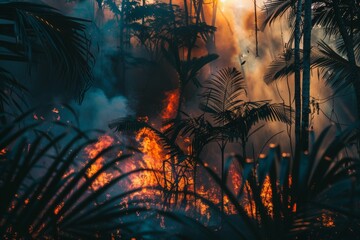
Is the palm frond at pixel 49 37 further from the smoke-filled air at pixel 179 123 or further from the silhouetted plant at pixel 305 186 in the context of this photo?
the silhouetted plant at pixel 305 186

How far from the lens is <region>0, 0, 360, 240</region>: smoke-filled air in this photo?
6.18 ft

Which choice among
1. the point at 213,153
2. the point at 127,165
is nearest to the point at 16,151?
the point at 127,165

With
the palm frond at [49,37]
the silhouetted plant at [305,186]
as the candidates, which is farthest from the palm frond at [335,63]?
the silhouetted plant at [305,186]

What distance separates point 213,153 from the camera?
17.8 meters

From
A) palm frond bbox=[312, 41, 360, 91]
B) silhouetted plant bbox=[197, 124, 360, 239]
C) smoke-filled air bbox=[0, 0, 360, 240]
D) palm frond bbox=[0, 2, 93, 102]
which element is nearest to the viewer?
silhouetted plant bbox=[197, 124, 360, 239]

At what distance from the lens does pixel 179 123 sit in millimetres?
8688

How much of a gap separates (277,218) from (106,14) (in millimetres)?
24711

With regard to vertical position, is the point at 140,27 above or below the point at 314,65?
above

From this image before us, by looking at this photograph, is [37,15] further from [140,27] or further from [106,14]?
[106,14]

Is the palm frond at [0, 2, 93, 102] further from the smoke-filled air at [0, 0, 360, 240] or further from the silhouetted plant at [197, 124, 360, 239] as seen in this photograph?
the silhouetted plant at [197, 124, 360, 239]

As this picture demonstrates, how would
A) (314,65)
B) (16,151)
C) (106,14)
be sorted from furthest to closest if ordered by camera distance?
(106,14) → (314,65) → (16,151)

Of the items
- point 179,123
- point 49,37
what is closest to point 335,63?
point 179,123

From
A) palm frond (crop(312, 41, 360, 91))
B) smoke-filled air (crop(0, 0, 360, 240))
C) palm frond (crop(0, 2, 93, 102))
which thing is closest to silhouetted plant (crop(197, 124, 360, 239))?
smoke-filled air (crop(0, 0, 360, 240))

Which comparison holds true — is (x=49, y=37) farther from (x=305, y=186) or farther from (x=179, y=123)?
(x=179, y=123)
